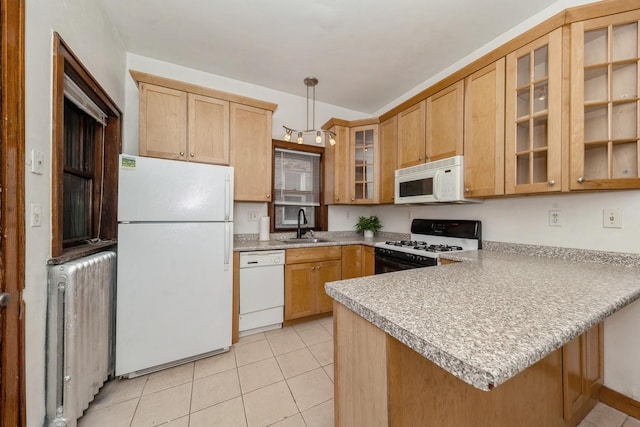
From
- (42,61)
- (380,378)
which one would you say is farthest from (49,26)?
(380,378)

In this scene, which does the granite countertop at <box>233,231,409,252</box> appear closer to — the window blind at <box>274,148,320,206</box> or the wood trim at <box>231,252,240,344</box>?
the wood trim at <box>231,252,240,344</box>

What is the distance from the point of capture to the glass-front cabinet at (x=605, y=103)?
51.8 inches

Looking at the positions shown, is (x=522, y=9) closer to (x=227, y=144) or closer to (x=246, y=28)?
(x=246, y=28)

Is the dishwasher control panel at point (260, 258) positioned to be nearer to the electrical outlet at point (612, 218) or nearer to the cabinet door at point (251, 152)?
the cabinet door at point (251, 152)

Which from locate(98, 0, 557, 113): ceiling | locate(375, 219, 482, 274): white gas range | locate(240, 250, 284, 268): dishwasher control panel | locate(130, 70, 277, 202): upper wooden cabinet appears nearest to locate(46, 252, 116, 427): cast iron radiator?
locate(240, 250, 284, 268): dishwasher control panel

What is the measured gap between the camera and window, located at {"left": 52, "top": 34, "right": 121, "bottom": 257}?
1256 mm

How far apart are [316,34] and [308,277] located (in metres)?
2.28

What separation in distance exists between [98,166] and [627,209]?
3659 millimetres

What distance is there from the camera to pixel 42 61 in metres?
1.14

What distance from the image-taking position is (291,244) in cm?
251

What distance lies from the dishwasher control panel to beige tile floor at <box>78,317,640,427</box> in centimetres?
73

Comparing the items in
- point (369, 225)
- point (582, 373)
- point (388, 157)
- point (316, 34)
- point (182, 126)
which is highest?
point (316, 34)

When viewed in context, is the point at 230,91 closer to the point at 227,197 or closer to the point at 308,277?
the point at 227,197

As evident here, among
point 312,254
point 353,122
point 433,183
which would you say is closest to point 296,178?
point 353,122
